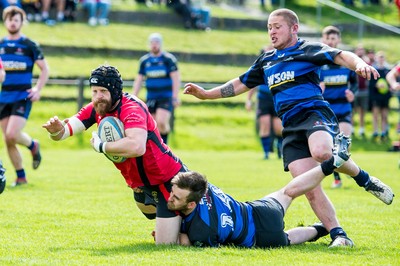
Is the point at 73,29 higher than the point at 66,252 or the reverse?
higher

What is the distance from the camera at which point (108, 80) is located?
302 inches

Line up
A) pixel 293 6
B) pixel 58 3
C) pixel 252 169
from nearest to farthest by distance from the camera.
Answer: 1. pixel 252 169
2. pixel 58 3
3. pixel 293 6

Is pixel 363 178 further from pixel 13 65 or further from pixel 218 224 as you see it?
pixel 13 65

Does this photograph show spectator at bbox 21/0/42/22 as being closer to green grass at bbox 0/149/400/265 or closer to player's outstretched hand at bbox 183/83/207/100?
green grass at bbox 0/149/400/265

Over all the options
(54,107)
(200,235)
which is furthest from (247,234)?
(54,107)

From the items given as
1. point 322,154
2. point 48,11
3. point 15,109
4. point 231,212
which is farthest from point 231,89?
point 48,11

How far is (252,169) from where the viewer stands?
1702cm

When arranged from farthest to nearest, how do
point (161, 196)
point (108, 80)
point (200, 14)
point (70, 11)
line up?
1. point (200, 14)
2. point (70, 11)
3. point (161, 196)
4. point (108, 80)

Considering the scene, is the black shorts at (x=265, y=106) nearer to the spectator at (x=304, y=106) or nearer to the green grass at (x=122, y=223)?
the green grass at (x=122, y=223)

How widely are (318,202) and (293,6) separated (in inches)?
1246

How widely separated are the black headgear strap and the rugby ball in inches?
7.2

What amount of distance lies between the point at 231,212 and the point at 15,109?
6.45 m

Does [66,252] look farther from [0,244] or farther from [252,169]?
[252,169]

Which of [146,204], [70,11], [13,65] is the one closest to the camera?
[146,204]
